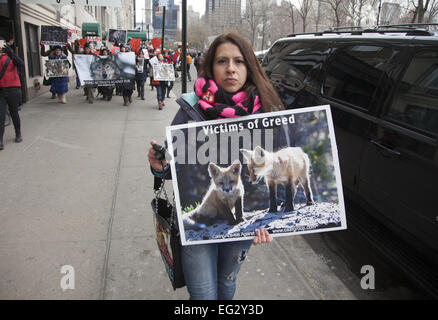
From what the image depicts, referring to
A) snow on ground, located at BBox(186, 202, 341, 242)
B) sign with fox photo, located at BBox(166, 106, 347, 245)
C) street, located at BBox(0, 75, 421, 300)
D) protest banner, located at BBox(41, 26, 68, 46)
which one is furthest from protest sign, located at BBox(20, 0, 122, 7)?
snow on ground, located at BBox(186, 202, 341, 242)

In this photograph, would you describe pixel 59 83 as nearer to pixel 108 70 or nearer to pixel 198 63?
pixel 108 70

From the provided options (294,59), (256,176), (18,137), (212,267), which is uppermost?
(294,59)

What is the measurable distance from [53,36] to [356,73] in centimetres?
1058

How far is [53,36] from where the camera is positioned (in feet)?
37.6

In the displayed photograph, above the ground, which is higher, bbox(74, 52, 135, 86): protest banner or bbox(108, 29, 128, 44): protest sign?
bbox(108, 29, 128, 44): protest sign

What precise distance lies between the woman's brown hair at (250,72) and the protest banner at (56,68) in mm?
10563

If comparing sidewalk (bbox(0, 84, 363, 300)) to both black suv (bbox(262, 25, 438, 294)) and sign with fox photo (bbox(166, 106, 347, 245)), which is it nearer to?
black suv (bbox(262, 25, 438, 294))

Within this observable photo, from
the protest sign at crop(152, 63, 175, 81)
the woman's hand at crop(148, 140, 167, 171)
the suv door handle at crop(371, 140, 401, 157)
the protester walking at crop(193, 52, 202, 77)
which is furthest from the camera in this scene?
the protest sign at crop(152, 63, 175, 81)

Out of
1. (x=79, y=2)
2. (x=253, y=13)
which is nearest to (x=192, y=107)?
(x=79, y=2)

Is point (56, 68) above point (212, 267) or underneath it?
above

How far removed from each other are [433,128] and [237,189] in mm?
1619

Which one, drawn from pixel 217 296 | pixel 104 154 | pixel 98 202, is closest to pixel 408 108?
pixel 217 296

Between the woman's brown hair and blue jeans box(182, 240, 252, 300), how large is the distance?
80 centimetres

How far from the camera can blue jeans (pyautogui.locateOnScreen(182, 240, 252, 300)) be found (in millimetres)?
1979
